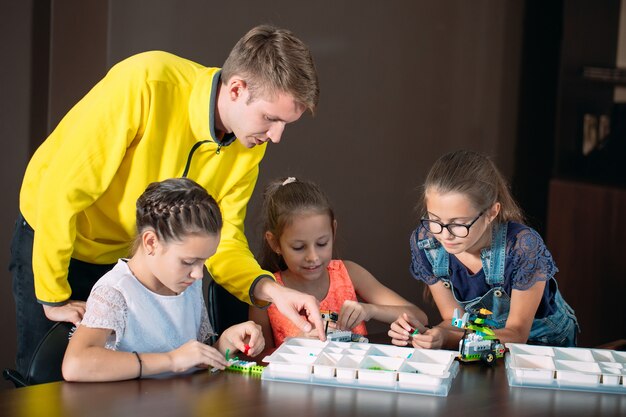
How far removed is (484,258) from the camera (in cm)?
264

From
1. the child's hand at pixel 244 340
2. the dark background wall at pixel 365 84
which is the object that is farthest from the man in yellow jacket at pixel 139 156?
the dark background wall at pixel 365 84

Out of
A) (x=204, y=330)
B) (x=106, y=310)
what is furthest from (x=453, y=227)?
(x=106, y=310)

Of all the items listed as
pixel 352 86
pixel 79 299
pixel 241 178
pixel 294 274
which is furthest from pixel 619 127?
pixel 79 299

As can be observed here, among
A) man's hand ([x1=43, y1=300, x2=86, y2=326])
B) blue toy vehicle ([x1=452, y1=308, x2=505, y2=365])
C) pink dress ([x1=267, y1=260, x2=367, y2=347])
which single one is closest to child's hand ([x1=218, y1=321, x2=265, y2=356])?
man's hand ([x1=43, y1=300, x2=86, y2=326])

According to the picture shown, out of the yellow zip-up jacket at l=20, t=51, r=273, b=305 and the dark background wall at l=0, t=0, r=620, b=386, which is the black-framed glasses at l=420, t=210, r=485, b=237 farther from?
the dark background wall at l=0, t=0, r=620, b=386

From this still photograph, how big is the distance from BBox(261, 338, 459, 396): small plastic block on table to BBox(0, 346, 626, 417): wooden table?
0.02 m

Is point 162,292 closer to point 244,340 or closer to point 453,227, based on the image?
point 244,340

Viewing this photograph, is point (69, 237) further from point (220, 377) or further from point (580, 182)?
point (580, 182)

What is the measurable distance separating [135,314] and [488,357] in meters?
0.79

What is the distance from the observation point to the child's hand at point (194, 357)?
1.95 metres

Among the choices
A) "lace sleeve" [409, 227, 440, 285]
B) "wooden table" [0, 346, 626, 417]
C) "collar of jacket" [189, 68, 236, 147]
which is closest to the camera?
"wooden table" [0, 346, 626, 417]

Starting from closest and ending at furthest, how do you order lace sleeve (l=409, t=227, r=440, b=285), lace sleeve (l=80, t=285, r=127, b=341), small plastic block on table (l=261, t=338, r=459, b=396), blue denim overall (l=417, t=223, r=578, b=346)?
small plastic block on table (l=261, t=338, r=459, b=396), lace sleeve (l=80, t=285, r=127, b=341), blue denim overall (l=417, t=223, r=578, b=346), lace sleeve (l=409, t=227, r=440, b=285)

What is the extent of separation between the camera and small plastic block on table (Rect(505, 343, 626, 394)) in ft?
6.47

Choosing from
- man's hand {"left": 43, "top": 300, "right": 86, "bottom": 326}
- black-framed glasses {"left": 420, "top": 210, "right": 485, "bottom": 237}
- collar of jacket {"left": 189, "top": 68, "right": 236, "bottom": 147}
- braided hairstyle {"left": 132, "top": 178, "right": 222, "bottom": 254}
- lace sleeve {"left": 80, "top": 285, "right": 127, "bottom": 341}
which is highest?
collar of jacket {"left": 189, "top": 68, "right": 236, "bottom": 147}
